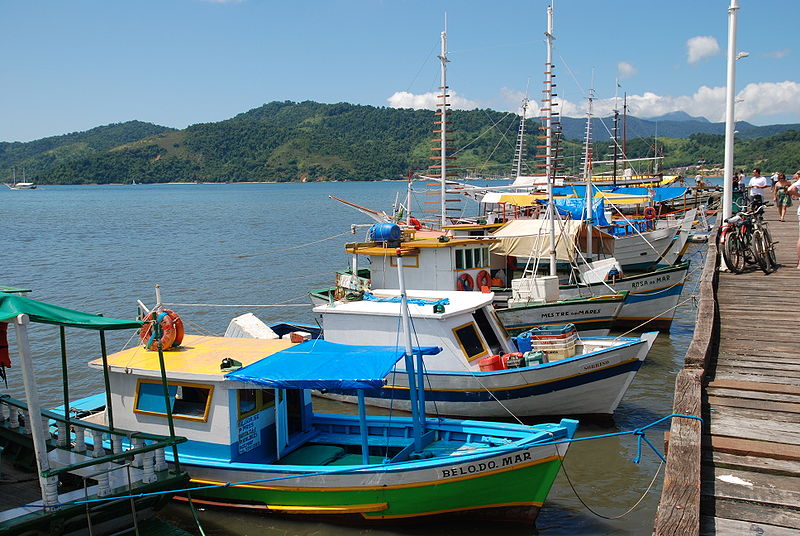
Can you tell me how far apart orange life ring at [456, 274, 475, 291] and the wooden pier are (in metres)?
8.96

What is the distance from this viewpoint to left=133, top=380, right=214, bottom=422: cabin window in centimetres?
1053

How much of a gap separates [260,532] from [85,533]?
2.65m

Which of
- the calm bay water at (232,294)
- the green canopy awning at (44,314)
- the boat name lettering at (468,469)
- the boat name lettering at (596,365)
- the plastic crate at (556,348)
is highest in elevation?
the green canopy awning at (44,314)

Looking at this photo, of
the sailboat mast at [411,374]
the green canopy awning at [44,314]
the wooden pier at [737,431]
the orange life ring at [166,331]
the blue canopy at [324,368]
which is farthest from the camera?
the orange life ring at [166,331]

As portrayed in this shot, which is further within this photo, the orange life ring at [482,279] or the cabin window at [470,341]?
the orange life ring at [482,279]

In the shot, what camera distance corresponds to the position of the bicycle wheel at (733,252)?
13297 millimetres

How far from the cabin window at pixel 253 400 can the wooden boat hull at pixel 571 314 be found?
1030 cm

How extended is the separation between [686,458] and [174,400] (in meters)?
8.08

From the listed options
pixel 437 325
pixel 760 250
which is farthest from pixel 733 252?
pixel 437 325

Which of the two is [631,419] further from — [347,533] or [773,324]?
[347,533]

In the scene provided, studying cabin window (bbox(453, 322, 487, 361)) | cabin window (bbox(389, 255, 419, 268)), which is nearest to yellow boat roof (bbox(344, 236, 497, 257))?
cabin window (bbox(389, 255, 419, 268))

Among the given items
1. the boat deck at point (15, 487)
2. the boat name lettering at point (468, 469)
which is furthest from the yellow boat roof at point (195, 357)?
the boat name lettering at point (468, 469)

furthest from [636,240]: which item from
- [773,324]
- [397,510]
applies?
[397,510]

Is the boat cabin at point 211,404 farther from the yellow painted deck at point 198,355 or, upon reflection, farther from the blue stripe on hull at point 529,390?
the blue stripe on hull at point 529,390
